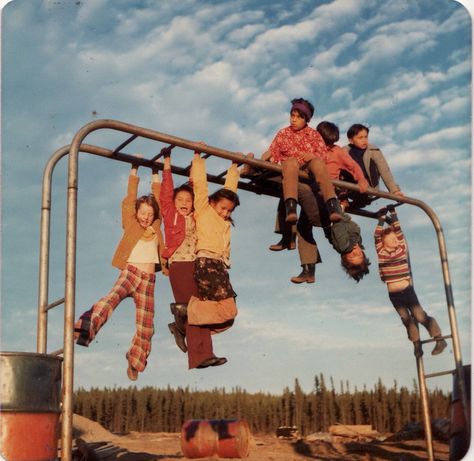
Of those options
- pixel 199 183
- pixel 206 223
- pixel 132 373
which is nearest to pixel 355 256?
pixel 206 223

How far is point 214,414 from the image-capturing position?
62.7ft

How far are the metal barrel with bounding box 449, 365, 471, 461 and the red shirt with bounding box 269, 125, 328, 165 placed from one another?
2.54 metres

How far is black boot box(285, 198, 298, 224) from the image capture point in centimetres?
647

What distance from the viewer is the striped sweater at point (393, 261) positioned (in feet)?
28.6

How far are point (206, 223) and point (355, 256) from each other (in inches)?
62.7

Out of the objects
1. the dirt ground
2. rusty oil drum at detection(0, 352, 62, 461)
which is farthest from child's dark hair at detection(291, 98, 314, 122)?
the dirt ground

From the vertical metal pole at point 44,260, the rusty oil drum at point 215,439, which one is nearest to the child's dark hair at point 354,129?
the vertical metal pole at point 44,260

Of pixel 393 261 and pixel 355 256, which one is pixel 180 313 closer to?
pixel 355 256

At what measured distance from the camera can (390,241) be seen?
8.73m

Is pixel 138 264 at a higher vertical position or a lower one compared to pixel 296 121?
lower

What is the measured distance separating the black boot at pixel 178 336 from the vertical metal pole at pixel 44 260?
3.87ft

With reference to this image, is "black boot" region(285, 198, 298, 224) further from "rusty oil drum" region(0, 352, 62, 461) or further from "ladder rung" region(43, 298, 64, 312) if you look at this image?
"rusty oil drum" region(0, 352, 62, 461)

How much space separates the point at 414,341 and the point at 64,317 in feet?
15.1

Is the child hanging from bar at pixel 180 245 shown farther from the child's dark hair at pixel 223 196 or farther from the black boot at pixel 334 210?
the black boot at pixel 334 210
